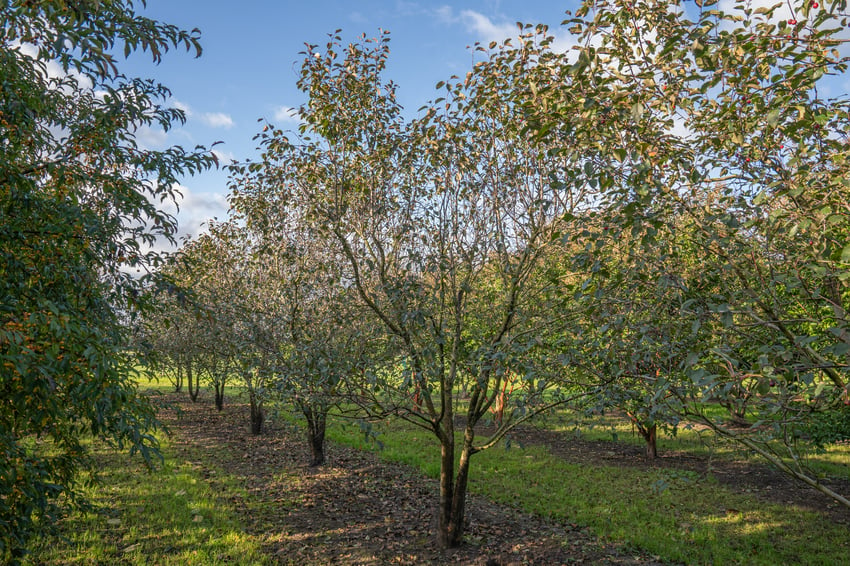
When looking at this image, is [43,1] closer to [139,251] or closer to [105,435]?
[139,251]

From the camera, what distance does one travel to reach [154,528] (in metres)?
8.80

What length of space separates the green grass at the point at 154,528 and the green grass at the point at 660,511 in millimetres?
2777

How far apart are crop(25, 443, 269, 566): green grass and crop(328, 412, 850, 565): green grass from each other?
2.78m

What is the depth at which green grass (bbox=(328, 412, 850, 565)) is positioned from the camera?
28.1 ft

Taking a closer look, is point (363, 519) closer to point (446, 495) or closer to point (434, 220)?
point (446, 495)

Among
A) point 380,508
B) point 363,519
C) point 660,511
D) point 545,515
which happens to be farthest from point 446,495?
point 660,511

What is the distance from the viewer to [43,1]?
3.81m

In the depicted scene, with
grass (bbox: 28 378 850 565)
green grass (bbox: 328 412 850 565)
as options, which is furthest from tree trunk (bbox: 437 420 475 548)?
green grass (bbox: 328 412 850 565)

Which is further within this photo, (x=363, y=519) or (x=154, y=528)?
(x=363, y=519)

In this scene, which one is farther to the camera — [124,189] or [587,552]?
[587,552]

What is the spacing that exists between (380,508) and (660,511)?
19.7 feet

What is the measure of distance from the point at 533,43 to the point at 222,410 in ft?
76.0

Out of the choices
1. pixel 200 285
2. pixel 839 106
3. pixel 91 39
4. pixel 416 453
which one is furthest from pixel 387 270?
pixel 200 285

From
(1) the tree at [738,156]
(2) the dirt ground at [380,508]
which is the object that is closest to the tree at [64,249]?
(2) the dirt ground at [380,508]
